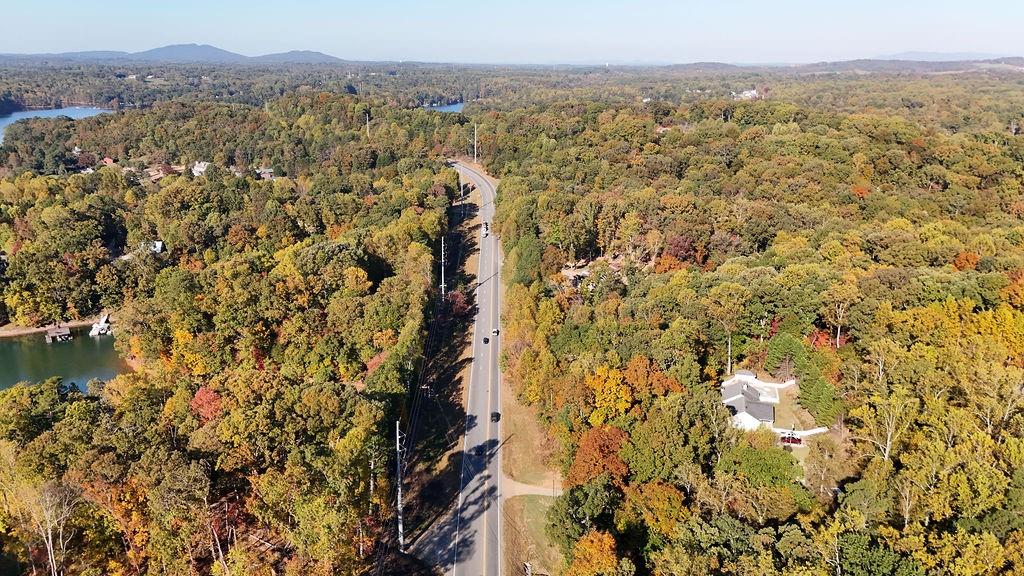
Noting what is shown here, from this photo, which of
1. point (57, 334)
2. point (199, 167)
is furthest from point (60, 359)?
point (199, 167)

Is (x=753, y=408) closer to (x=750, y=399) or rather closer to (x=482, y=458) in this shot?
(x=750, y=399)

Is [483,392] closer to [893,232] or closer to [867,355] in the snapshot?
[867,355]

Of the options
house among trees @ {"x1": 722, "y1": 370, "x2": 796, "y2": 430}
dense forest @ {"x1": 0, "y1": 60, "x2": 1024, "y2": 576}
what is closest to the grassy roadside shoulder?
dense forest @ {"x1": 0, "y1": 60, "x2": 1024, "y2": 576}

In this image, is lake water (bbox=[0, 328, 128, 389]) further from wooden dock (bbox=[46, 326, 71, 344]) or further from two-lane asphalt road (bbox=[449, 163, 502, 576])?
two-lane asphalt road (bbox=[449, 163, 502, 576])

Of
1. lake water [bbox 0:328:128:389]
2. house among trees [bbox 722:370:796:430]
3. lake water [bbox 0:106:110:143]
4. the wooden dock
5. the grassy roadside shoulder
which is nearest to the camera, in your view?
the grassy roadside shoulder

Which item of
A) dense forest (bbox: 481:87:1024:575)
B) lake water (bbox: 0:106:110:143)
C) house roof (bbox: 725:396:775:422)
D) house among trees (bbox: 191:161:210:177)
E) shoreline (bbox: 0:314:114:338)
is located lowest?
shoreline (bbox: 0:314:114:338)

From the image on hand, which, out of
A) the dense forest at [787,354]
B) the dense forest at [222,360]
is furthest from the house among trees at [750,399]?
the dense forest at [222,360]
